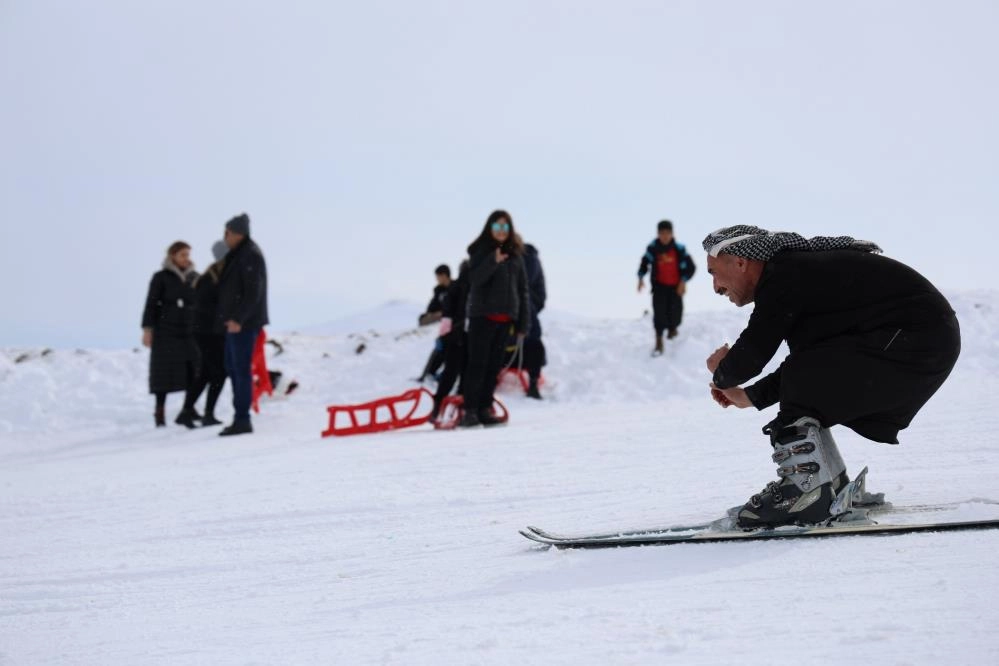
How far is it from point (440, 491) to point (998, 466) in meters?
2.64

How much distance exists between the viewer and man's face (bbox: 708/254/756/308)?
3.19 meters

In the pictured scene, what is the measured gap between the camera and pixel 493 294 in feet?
24.2

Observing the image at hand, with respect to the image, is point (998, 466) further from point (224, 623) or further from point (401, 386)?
point (401, 386)

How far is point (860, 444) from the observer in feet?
17.1

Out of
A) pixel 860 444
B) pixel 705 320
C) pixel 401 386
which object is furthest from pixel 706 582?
pixel 705 320

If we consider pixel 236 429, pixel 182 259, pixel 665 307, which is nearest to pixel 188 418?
pixel 236 429

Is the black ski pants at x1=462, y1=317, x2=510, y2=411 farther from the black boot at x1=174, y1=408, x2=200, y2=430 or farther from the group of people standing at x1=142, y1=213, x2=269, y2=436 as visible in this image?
the black boot at x1=174, y1=408, x2=200, y2=430

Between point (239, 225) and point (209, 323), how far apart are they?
135cm

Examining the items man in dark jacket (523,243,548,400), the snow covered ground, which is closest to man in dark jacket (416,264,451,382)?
man in dark jacket (523,243,548,400)

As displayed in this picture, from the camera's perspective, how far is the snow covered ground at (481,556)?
2.29m

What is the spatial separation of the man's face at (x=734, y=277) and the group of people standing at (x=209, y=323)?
18.2 feet

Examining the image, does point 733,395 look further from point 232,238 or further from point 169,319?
point 169,319

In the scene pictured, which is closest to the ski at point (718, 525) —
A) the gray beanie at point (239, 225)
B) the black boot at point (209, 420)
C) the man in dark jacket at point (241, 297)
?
the man in dark jacket at point (241, 297)

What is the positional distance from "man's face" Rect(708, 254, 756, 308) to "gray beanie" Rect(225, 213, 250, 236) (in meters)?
5.80
